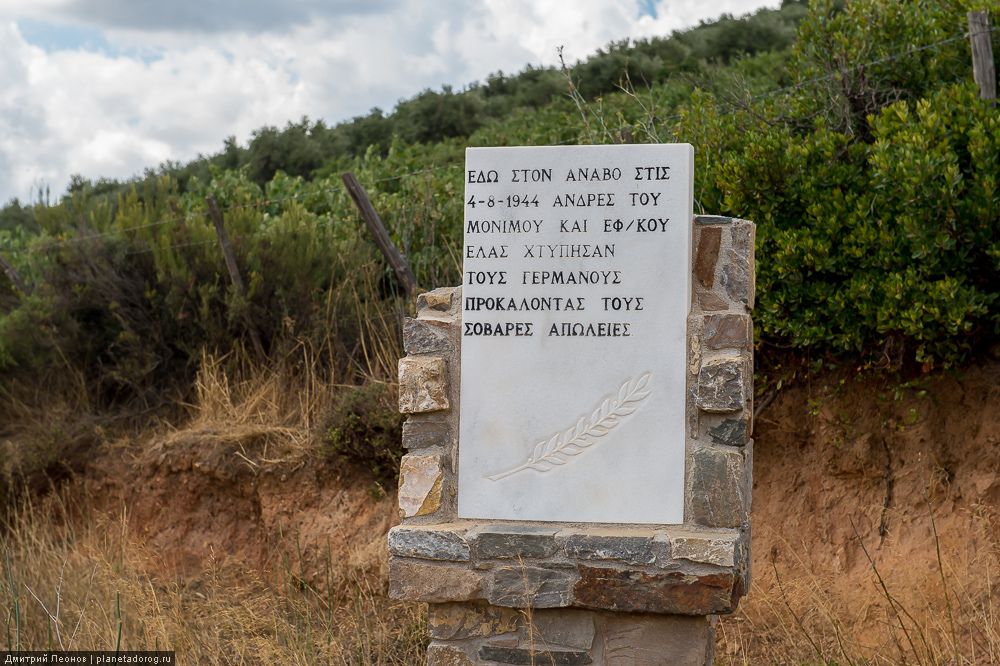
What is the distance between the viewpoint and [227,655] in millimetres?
4488

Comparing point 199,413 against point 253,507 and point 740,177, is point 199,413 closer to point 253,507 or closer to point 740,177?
point 253,507

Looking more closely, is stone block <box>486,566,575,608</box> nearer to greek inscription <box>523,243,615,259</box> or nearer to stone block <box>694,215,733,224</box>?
greek inscription <box>523,243,615,259</box>

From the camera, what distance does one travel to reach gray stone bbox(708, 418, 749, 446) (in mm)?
3234

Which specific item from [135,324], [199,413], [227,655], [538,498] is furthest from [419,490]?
[135,324]

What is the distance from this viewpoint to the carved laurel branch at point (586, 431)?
3.30m

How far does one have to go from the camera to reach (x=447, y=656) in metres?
A: 3.36

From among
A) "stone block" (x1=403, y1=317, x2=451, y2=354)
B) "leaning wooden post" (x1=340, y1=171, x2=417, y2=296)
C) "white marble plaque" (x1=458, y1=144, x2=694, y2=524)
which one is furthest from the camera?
"leaning wooden post" (x1=340, y1=171, x2=417, y2=296)

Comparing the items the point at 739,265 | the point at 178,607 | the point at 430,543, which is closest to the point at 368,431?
the point at 178,607

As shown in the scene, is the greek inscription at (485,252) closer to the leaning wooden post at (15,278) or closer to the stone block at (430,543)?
the stone block at (430,543)

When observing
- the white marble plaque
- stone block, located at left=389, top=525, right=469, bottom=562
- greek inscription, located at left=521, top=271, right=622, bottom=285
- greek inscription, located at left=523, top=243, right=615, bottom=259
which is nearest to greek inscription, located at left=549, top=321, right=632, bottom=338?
the white marble plaque

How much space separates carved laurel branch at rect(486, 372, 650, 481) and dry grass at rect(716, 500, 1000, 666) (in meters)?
1.47

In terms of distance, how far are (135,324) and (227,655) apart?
11.1 feet

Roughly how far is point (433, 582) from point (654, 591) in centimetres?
85

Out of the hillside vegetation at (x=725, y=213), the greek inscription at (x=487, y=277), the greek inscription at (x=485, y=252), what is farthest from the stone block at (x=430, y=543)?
the hillside vegetation at (x=725, y=213)
